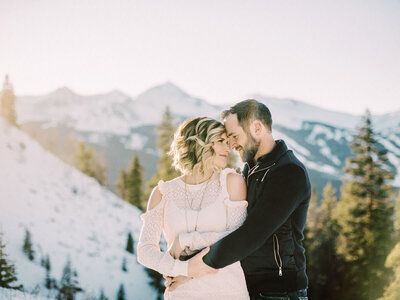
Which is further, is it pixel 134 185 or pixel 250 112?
pixel 134 185

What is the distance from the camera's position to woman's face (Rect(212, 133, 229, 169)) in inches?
150

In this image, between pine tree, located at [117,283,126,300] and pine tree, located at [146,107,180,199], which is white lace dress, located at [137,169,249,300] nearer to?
pine tree, located at [117,283,126,300]

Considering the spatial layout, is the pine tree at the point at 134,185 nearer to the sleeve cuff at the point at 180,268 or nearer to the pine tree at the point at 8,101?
the pine tree at the point at 8,101

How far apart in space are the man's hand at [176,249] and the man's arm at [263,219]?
0.29m

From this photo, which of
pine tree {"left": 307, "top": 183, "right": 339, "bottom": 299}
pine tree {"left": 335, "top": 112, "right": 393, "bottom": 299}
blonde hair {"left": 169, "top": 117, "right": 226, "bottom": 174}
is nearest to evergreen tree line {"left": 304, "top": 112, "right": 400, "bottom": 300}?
pine tree {"left": 335, "top": 112, "right": 393, "bottom": 299}

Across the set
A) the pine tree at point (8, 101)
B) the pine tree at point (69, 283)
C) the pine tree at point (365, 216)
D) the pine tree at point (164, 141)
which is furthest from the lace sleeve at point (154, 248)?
the pine tree at point (8, 101)

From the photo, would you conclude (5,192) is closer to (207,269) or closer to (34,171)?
(34,171)

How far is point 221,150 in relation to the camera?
3.86 m

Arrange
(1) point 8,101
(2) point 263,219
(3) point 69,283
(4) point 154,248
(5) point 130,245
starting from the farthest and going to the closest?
1. (1) point 8,101
2. (5) point 130,245
3. (3) point 69,283
4. (4) point 154,248
5. (2) point 263,219

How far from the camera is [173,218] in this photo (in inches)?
142

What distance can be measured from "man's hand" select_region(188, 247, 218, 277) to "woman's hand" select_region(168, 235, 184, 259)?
0.16 metres

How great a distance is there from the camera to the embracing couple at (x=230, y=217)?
11.1 feet

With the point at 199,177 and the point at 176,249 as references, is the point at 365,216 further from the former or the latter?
the point at 176,249

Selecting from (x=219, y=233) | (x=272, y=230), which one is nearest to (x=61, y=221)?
(x=219, y=233)
